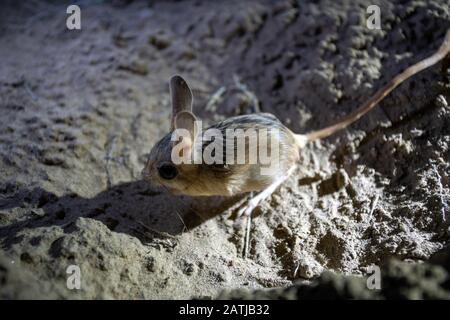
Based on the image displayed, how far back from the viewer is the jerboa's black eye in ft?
9.96

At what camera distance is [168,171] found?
3057 millimetres

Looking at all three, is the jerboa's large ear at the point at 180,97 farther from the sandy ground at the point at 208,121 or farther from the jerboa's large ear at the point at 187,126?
the sandy ground at the point at 208,121

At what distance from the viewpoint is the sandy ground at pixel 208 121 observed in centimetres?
261

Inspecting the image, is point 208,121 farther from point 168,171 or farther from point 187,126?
point 168,171

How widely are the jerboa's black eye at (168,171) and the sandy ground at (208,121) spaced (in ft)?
1.24

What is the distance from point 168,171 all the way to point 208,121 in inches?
46.3

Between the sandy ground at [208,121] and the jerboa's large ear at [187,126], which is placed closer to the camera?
the sandy ground at [208,121]

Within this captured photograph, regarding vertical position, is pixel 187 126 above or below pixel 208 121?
below

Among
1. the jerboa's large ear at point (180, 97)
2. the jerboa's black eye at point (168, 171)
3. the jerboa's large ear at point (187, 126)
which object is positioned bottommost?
the jerboa's black eye at point (168, 171)

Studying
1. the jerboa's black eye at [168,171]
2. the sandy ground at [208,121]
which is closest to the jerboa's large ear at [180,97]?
the jerboa's black eye at [168,171]

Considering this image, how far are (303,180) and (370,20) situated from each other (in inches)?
72.2

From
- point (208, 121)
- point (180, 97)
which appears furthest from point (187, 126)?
point (208, 121)
